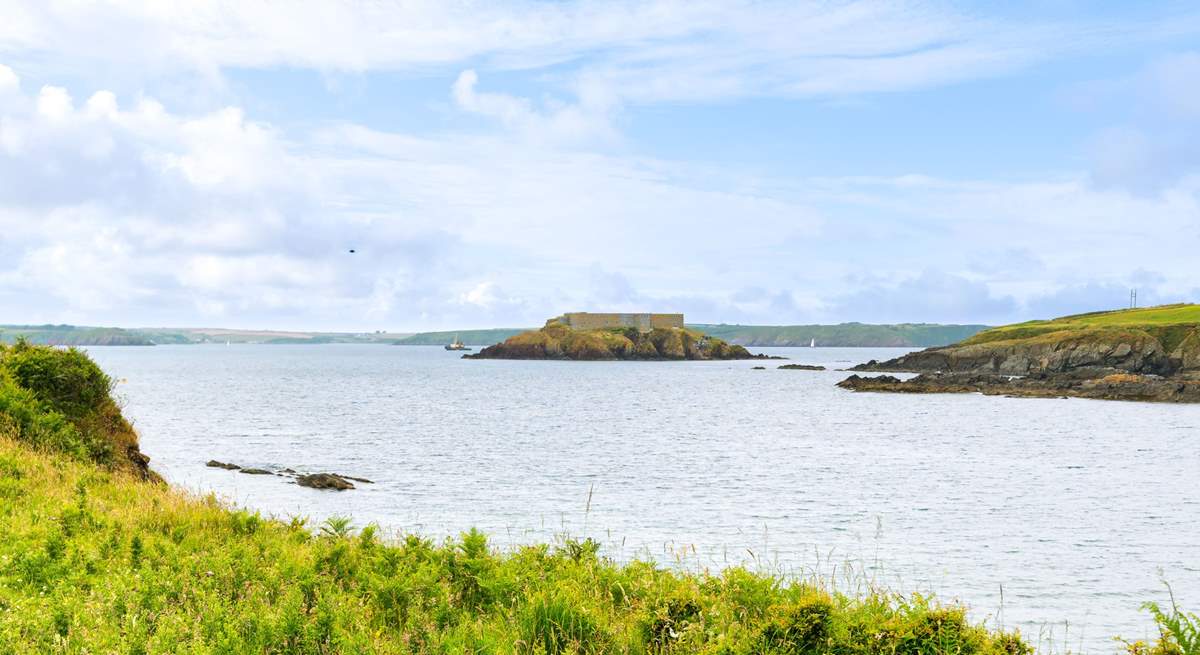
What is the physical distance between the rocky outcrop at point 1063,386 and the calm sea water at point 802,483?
4.91 m

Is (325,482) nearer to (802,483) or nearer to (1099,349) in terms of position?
(802,483)

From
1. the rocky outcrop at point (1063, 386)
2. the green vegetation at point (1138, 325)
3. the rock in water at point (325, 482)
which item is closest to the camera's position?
the rock in water at point (325, 482)

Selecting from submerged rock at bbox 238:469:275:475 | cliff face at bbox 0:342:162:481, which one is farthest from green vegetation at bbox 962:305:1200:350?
cliff face at bbox 0:342:162:481

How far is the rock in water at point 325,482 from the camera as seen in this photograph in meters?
35.3

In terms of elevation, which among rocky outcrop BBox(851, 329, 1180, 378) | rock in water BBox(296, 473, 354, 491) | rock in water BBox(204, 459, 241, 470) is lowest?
rock in water BBox(204, 459, 241, 470)

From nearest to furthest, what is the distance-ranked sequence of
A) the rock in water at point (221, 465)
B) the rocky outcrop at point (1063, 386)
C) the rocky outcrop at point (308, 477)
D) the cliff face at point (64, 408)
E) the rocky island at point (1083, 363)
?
the cliff face at point (64, 408) → the rocky outcrop at point (308, 477) → the rock in water at point (221, 465) → the rocky outcrop at point (1063, 386) → the rocky island at point (1083, 363)

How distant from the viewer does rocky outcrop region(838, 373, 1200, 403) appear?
88125 millimetres

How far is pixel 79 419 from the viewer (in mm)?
28922

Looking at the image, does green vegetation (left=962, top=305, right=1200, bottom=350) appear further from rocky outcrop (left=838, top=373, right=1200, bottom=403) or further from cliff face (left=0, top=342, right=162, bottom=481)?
cliff face (left=0, top=342, right=162, bottom=481)

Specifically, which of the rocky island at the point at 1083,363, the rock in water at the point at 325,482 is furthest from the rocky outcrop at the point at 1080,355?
the rock in water at the point at 325,482

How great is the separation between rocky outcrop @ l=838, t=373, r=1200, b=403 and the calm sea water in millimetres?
4912

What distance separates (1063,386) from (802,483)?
76500 mm

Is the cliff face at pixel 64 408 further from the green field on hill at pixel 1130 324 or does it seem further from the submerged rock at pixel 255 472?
the green field on hill at pixel 1130 324

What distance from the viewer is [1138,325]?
125 metres
